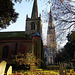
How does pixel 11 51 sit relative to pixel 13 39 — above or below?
below

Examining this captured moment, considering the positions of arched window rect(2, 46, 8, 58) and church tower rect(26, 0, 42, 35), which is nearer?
arched window rect(2, 46, 8, 58)

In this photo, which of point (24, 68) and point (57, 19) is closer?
point (57, 19)

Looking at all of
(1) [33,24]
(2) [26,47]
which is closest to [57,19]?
A: (2) [26,47]

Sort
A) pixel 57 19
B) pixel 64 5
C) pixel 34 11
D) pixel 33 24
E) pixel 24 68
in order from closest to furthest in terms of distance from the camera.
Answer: pixel 64 5, pixel 57 19, pixel 24 68, pixel 33 24, pixel 34 11

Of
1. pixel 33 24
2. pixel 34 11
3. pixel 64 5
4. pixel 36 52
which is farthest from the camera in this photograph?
pixel 34 11

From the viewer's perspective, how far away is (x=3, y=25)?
1455 cm

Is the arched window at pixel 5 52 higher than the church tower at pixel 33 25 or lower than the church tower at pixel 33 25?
lower

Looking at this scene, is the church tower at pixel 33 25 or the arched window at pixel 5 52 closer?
the arched window at pixel 5 52

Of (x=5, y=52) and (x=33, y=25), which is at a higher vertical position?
(x=33, y=25)

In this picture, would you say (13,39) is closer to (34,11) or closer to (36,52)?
(36,52)

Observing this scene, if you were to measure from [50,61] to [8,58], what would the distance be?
207ft

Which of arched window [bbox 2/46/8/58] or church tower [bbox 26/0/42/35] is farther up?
church tower [bbox 26/0/42/35]

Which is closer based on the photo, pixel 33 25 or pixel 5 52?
pixel 5 52

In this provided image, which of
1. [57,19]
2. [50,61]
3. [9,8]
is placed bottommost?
[50,61]
